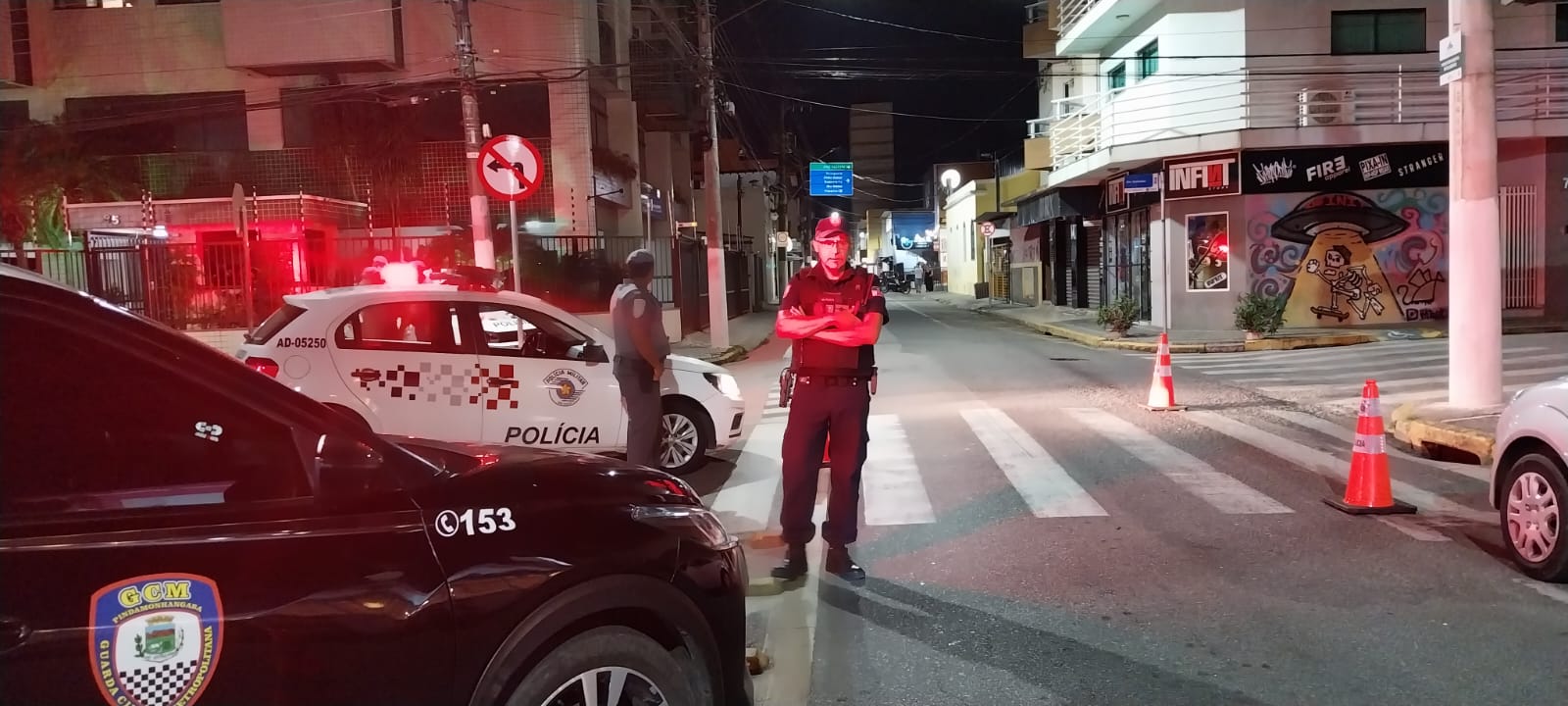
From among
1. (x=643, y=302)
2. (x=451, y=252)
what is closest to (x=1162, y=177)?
(x=451, y=252)

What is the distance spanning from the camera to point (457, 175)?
23031mm

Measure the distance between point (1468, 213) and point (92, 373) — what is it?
11.1m

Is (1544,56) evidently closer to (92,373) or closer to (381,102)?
(381,102)

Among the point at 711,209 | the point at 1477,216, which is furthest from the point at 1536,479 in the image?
the point at 711,209

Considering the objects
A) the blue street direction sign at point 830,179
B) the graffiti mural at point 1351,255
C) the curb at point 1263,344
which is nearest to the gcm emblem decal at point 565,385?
the curb at point 1263,344

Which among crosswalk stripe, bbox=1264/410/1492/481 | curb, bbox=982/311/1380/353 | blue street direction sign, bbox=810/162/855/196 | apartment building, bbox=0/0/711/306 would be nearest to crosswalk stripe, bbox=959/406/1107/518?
crosswalk stripe, bbox=1264/410/1492/481

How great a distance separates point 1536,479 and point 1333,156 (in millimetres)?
18583

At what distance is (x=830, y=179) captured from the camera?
39.9 metres

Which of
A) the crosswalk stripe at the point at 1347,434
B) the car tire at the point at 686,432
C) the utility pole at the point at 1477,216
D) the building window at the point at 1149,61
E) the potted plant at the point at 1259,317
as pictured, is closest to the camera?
the crosswalk stripe at the point at 1347,434

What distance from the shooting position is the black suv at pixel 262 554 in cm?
230

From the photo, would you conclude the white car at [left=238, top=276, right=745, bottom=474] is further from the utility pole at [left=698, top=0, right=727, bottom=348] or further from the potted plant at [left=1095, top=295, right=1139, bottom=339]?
the potted plant at [left=1095, top=295, right=1139, bottom=339]

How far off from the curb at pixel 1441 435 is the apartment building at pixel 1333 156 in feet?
39.4

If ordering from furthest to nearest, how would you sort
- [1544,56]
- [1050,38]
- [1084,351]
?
[1050,38] < [1544,56] < [1084,351]

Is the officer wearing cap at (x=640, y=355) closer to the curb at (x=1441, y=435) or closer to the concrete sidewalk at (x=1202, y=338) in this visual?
the curb at (x=1441, y=435)
